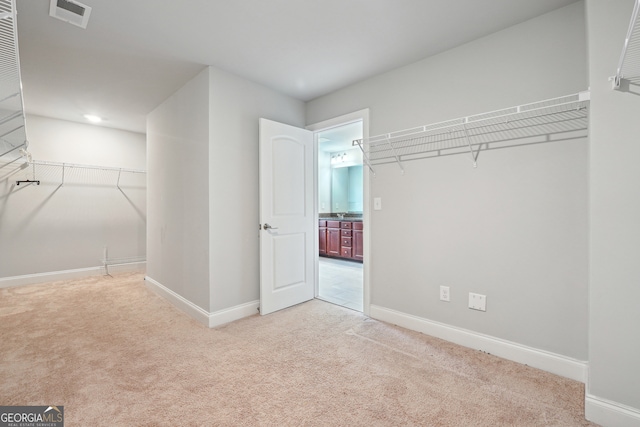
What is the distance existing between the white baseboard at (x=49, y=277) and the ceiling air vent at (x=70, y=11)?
3.85 meters

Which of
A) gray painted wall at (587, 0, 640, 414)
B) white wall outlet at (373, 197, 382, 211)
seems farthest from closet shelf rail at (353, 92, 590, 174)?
white wall outlet at (373, 197, 382, 211)

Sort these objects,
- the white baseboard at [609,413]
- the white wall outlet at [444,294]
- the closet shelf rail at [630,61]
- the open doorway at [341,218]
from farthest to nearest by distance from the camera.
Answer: the open doorway at [341,218] < the white wall outlet at [444,294] < the white baseboard at [609,413] < the closet shelf rail at [630,61]

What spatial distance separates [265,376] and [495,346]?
5.66 feet

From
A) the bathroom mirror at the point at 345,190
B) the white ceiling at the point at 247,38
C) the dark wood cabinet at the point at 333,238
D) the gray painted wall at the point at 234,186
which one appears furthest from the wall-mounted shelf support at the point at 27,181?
the bathroom mirror at the point at 345,190

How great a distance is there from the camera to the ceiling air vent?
6.06 ft

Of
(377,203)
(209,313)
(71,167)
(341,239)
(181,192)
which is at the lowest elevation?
(209,313)

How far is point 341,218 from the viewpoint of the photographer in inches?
255

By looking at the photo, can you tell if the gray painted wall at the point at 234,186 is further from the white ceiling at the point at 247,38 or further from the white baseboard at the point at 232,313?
the white ceiling at the point at 247,38

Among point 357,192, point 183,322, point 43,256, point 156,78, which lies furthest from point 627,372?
point 43,256

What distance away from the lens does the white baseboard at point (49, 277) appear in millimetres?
3900

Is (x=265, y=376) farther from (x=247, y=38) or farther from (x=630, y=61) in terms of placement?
(x=630, y=61)

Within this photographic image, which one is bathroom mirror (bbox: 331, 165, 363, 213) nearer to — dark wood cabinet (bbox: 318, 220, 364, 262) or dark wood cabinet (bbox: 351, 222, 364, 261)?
dark wood cabinet (bbox: 318, 220, 364, 262)

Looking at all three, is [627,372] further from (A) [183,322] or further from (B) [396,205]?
(A) [183,322]

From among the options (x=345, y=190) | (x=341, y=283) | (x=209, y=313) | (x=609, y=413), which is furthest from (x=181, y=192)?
(x=345, y=190)
